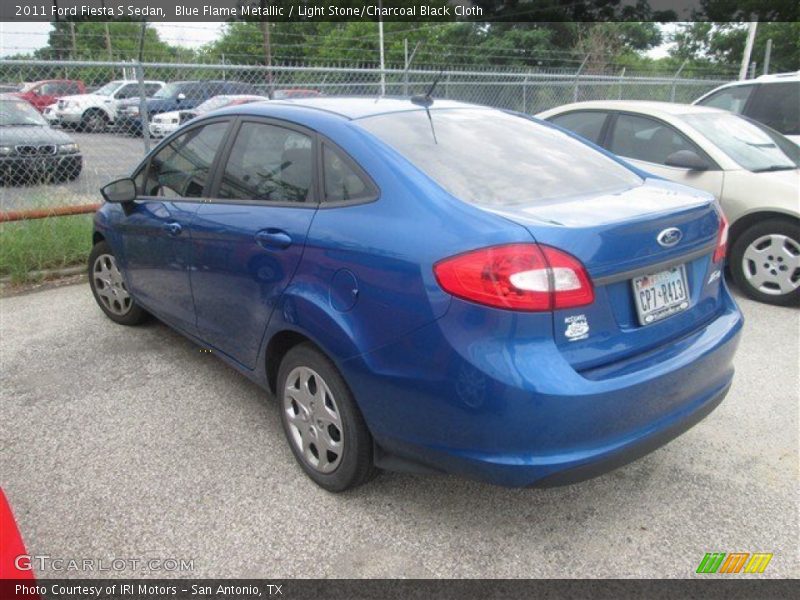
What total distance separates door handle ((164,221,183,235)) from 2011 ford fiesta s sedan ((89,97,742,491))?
0.27 ft

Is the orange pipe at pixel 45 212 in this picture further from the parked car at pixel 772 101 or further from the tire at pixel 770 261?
the parked car at pixel 772 101

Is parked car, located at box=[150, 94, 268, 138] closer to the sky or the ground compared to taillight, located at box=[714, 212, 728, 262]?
closer to the sky

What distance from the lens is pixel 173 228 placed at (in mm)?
3424

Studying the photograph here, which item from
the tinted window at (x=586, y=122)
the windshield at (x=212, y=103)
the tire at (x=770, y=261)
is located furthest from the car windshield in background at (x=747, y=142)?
the windshield at (x=212, y=103)

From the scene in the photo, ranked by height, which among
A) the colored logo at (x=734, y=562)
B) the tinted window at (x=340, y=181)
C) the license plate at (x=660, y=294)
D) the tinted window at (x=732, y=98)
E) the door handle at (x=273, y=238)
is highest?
the tinted window at (x=732, y=98)

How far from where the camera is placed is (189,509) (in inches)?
103

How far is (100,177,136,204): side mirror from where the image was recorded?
3.79 m

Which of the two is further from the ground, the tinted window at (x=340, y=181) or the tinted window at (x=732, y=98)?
the tinted window at (x=732, y=98)

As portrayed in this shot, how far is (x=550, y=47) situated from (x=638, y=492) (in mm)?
36846

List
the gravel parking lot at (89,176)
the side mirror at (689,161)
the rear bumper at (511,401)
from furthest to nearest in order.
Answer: the gravel parking lot at (89,176) < the side mirror at (689,161) < the rear bumper at (511,401)

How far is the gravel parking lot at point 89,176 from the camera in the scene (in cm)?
639

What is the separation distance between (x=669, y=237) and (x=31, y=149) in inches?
274

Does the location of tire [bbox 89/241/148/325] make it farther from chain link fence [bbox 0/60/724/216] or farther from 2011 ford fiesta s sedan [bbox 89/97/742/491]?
chain link fence [bbox 0/60/724/216]

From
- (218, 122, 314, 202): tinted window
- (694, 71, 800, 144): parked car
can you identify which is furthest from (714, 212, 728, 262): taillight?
(694, 71, 800, 144): parked car
